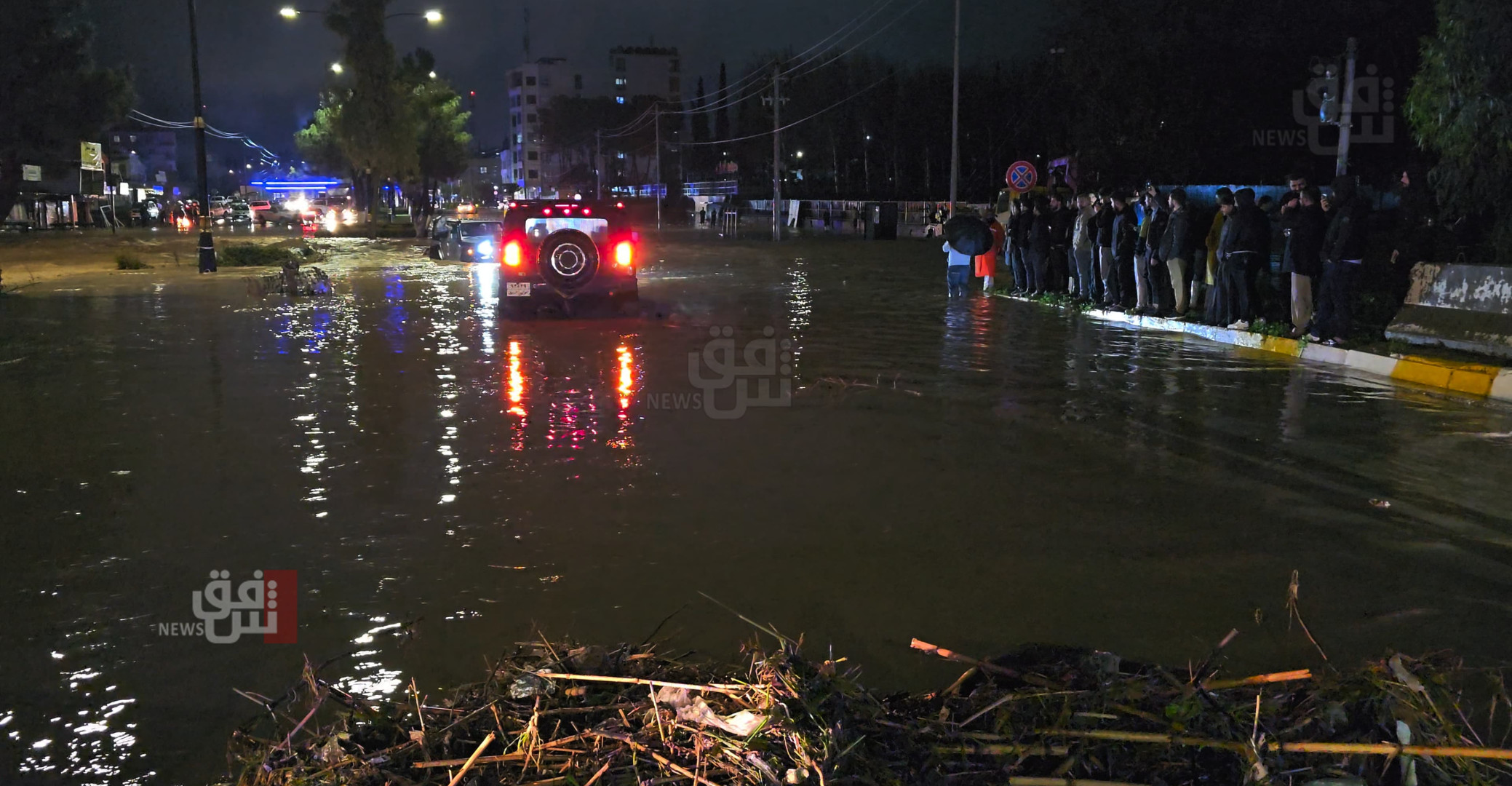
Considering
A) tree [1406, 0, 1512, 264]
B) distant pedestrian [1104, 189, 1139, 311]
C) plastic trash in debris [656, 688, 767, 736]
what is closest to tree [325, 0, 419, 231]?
distant pedestrian [1104, 189, 1139, 311]

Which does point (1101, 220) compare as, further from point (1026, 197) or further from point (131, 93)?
point (131, 93)

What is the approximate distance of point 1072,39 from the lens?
132ft

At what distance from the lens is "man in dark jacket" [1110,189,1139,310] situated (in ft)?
59.8

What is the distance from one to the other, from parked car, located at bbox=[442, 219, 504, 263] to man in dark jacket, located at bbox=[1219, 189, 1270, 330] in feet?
72.0

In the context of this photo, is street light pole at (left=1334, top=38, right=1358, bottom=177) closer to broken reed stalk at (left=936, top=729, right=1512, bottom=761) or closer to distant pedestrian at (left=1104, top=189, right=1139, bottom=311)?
distant pedestrian at (left=1104, top=189, right=1139, bottom=311)

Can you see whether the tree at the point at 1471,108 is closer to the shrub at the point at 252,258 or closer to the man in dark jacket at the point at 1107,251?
the man in dark jacket at the point at 1107,251

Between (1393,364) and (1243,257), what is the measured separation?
121 inches

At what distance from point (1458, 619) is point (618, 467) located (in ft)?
17.6

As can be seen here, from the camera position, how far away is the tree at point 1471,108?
532 inches

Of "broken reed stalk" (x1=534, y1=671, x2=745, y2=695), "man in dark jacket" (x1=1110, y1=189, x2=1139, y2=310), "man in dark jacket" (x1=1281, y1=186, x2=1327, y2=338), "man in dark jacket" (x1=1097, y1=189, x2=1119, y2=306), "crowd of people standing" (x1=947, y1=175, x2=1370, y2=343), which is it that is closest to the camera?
"broken reed stalk" (x1=534, y1=671, x2=745, y2=695)

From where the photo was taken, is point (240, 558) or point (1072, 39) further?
point (1072, 39)

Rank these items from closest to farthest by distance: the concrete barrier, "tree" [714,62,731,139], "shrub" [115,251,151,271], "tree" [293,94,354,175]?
the concrete barrier → "shrub" [115,251,151,271] → "tree" [293,94,354,175] → "tree" [714,62,731,139]

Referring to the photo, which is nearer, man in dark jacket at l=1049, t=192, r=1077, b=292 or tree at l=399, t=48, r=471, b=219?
man in dark jacket at l=1049, t=192, r=1077, b=292

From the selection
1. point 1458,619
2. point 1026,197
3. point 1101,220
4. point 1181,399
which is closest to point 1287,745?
point 1458,619
